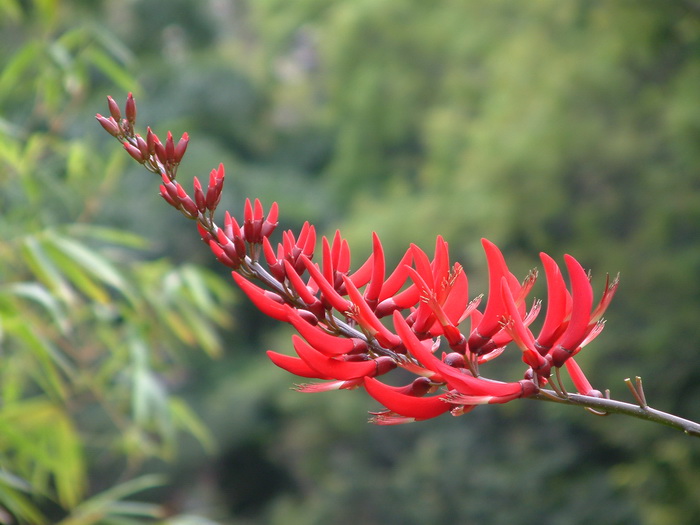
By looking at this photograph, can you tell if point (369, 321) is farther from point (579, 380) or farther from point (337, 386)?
point (579, 380)

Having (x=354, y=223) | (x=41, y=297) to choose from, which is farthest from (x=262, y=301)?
(x=354, y=223)

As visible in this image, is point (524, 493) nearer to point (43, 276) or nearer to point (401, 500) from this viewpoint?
point (401, 500)

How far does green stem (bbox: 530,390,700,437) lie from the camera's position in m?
0.56

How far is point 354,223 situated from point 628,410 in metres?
7.50

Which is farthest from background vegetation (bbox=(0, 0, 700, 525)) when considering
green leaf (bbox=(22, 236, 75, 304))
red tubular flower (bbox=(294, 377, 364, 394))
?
red tubular flower (bbox=(294, 377, 364, 394))

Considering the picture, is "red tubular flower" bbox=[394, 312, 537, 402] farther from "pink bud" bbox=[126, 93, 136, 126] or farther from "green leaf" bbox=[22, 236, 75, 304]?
"green leaf" bbox=[22, 236, 75, 304]

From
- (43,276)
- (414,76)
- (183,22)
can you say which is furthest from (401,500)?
(183,22)

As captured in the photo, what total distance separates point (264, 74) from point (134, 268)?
28.9 ft

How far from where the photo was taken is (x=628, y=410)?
1.91 feet

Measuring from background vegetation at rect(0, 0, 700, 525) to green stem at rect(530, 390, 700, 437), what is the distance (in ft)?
3.65

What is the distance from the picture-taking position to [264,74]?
1082 cm

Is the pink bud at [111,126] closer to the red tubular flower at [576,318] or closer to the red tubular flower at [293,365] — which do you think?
the red tubular flower at [293,365]

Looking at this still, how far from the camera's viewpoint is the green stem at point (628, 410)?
562 millimetres

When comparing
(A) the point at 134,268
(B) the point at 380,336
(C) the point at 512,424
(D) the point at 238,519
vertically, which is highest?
(B) the point at 380,336
